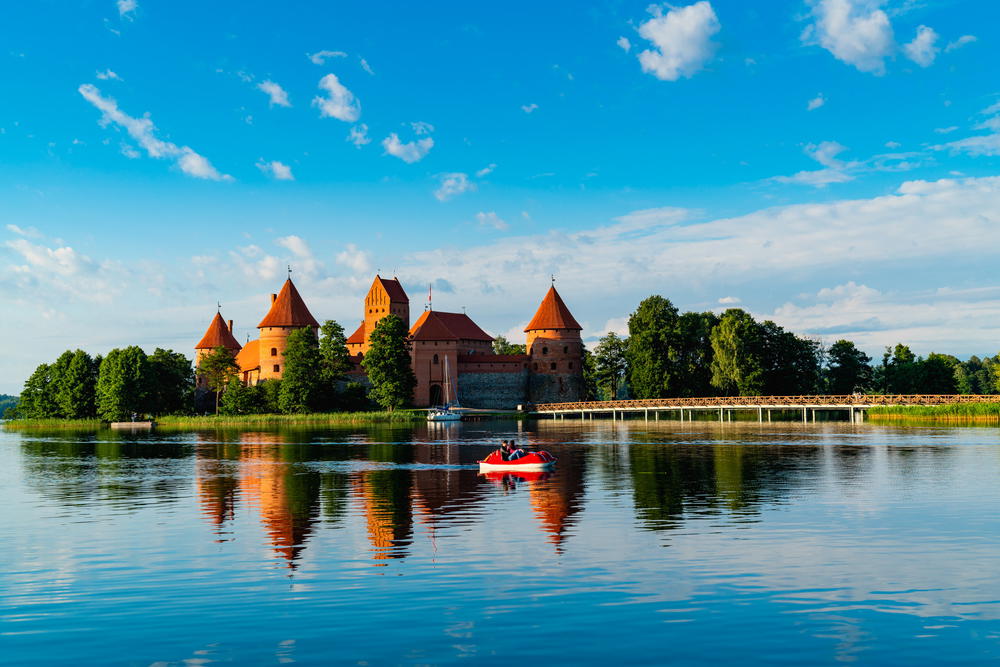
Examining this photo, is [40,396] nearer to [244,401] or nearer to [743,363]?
[244,401]

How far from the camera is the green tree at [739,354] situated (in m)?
80.4

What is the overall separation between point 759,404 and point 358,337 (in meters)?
51.4

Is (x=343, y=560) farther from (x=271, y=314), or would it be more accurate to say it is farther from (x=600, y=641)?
(x=271, y=314)

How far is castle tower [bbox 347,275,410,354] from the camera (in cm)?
10456

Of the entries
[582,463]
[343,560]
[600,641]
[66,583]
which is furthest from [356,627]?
[582,463]

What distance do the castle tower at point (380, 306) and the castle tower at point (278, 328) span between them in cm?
1084

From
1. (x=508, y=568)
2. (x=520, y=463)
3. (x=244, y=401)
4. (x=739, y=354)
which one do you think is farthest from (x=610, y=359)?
(x=508, y=568)

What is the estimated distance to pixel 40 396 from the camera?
91.4m

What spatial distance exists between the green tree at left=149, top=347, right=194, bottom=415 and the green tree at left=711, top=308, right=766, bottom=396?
53.3m

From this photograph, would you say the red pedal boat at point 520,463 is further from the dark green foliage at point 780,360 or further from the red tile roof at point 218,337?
the red tile roof at point 218,337

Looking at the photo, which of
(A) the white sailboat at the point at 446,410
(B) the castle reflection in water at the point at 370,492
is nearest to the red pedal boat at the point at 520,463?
(B) the castle reflection in water at the point at 370,492

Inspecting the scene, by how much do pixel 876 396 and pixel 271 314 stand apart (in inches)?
2362

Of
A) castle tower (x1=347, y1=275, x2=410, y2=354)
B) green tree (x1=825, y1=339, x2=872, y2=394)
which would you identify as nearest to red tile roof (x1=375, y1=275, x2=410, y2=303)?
castle tower (x1=347, y1=275, x2=410, y2=354)

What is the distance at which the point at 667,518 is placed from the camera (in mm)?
18750
